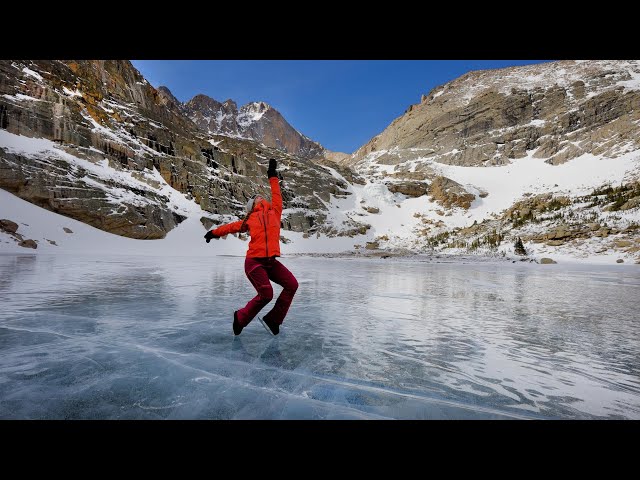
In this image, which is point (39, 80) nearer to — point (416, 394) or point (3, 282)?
point (3, 282)

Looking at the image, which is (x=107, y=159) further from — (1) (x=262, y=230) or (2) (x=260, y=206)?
(1) (x=262, y=230)

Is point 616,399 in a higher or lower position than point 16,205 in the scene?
lower

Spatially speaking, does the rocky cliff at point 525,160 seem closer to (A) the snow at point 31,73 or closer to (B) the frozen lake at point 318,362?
(B) the frozen lake at point 318,362

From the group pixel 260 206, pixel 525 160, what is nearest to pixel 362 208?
pixel 525 160

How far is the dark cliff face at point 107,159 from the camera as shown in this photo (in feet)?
89.7

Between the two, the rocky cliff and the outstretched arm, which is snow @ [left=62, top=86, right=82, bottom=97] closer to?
the rocky cliff

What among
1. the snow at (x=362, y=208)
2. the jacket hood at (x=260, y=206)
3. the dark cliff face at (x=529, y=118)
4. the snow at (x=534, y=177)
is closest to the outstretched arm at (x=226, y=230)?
the jacket hood at (x=260, y=206)

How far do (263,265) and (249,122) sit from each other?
16968 cm

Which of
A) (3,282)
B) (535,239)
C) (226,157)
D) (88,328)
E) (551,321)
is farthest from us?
(226,157)

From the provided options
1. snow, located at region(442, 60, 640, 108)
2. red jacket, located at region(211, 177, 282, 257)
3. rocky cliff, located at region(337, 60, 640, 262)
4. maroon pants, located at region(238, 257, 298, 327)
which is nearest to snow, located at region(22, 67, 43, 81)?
red jacket, located at region(211, 177, 282, 257)

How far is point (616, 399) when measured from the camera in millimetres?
2266

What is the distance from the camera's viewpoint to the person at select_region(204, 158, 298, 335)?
3.92 meters

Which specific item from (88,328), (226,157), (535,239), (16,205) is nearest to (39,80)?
(16,205)
